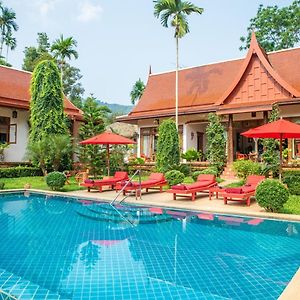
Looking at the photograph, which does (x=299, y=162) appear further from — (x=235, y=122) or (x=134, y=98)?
(x=134, y=98)

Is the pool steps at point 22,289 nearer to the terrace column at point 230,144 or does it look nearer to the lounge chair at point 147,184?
the lounge chair at point 147,184

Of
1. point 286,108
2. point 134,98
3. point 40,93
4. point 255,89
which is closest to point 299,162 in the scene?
point 286,108

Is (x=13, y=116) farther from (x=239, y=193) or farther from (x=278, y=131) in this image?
(x=278, y=131)

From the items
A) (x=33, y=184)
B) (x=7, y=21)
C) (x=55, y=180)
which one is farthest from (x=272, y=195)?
(x=7, y=21)

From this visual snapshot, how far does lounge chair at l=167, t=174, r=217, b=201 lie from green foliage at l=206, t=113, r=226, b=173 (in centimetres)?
341

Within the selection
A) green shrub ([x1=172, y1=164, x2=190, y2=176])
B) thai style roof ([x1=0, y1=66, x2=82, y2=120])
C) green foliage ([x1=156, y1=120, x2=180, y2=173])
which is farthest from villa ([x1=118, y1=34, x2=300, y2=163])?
thai style roof ([x1=0, y1=66, x2=82, y2=120])

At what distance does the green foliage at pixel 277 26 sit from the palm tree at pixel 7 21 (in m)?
24.6

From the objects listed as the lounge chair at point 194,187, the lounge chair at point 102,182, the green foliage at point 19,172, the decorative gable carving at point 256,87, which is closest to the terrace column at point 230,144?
the decorative gable carving at point 256,87

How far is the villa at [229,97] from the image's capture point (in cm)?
1717

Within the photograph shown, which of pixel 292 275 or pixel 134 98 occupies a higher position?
pixel 134 98

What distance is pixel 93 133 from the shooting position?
20.5 meters

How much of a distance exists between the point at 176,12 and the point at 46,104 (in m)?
8.92

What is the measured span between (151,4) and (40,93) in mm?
8119

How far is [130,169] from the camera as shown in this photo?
19.9 metres
